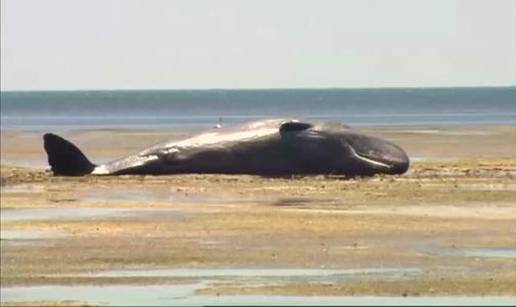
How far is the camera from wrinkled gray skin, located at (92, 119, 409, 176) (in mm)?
40812

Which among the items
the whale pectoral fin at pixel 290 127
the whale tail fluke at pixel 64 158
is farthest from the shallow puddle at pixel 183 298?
the whale pectoral fin at pixel 290 127

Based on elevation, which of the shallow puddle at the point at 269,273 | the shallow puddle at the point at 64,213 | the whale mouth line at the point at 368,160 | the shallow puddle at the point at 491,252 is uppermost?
the whale mouth line at the point at 368,160

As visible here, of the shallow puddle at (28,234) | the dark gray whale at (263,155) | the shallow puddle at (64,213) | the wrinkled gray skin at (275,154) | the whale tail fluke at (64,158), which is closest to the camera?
the shallow puddle at (28,234)

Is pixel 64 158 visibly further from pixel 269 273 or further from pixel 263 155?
pixel 269 273

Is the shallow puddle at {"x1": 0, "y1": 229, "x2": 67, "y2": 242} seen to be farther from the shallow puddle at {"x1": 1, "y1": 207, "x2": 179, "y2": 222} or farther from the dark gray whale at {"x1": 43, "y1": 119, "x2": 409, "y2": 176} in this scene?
the dark gray whale at {"x1": 43, "y1": 119, "x2": 409, "y2": 176}

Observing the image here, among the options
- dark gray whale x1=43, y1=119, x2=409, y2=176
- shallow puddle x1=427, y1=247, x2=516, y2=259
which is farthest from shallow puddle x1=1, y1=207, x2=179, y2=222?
dark gray whale x1=43, y1=119, x2=409, y2=176

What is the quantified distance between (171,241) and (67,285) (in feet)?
16.3

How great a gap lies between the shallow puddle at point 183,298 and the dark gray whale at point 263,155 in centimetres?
2012

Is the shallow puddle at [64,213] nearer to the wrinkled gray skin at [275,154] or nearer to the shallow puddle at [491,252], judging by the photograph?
the shallow puddle at [491,252]

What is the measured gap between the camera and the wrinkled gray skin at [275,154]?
4081cm

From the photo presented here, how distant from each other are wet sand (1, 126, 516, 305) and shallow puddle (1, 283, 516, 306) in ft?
0.16

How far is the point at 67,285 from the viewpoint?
21.1 m

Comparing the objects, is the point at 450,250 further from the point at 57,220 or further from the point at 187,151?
the point at 187,151

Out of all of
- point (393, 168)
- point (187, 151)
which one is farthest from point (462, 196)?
point (187, 151)
